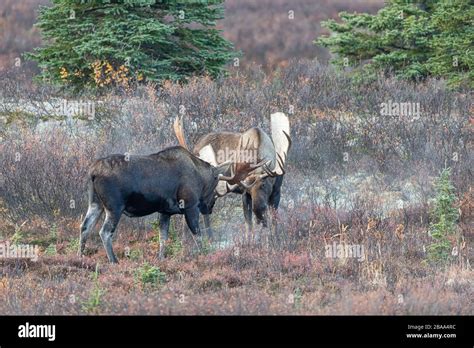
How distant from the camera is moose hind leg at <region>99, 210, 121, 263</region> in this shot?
12.4 meters

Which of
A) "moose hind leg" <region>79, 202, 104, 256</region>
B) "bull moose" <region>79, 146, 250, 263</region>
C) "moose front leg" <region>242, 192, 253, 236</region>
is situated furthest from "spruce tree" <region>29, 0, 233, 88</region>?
"moose hind leg" <region>79, 202, 104, 256</region>

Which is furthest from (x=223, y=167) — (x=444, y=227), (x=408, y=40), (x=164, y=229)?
(x=408, y=40)

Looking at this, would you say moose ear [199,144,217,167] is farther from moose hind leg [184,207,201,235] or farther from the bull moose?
moose hind leg [184,207,201,235]

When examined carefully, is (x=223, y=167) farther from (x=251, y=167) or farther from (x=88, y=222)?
(x=88, y=222)

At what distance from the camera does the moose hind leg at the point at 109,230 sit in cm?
1237

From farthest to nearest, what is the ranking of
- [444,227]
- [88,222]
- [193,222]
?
[193,222], [444,227], [88,222]

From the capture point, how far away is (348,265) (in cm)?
1195

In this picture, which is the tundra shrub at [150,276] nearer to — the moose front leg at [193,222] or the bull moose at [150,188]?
the bull moose at [150,188]

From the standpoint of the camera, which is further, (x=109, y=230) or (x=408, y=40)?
(x=408, y=40)

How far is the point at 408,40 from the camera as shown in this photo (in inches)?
837

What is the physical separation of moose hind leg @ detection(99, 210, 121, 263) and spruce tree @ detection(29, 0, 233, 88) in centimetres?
719

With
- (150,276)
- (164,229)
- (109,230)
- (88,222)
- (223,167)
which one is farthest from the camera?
(223,167)

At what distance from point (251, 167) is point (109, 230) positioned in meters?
2.28
